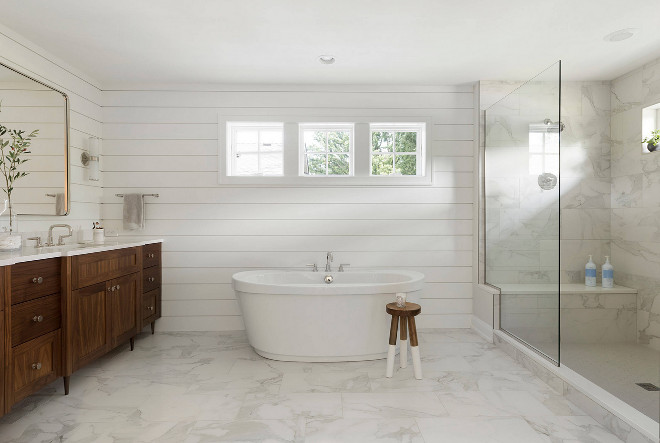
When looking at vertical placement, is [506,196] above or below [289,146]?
below

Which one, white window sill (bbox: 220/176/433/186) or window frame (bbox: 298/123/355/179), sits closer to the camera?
white window sill (bbox: 220/176/433/186)

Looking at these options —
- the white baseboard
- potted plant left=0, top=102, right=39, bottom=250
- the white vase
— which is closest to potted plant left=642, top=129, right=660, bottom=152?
the white baseboard

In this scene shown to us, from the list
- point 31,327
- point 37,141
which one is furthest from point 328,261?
point 37,141

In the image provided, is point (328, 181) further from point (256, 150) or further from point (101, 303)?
point (101, 303)

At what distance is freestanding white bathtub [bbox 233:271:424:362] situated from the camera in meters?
2.80

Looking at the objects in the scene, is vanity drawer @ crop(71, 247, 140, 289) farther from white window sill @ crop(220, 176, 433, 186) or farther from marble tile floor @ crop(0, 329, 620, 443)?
white window sill @ crop(220, 176, 433, 186)

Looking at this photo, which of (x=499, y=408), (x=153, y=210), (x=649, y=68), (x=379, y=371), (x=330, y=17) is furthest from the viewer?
(x=153, y=210)

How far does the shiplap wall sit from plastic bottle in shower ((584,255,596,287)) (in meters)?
4.45

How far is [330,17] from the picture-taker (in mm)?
2516

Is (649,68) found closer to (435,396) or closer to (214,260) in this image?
(435,396)

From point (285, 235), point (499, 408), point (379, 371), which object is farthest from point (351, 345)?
point (285, 235)

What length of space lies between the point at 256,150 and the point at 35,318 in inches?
90.2

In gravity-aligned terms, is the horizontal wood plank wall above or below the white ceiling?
below

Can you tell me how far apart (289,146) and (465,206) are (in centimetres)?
178
